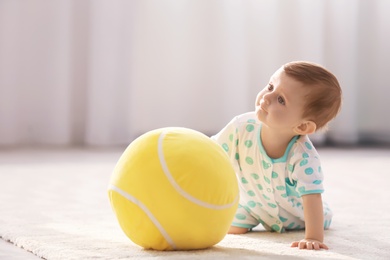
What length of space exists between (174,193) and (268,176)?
0.32 meters

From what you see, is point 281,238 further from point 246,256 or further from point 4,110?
point 4,110

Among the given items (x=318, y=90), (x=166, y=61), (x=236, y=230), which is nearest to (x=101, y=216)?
(x=236, y=230)

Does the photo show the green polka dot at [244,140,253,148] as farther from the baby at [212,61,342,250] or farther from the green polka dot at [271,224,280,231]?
the green polka dot at [271,224,280,231]

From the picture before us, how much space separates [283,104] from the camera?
4.65 ft

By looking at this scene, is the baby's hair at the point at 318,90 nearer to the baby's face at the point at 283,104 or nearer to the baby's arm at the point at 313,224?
the baby's face at the point at 283,104

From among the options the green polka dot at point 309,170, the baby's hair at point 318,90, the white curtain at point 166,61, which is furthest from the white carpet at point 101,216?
the white curtain at point 166,61

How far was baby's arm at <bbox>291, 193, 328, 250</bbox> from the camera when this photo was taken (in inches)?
53.6

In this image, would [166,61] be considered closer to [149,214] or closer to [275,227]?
[275,227]

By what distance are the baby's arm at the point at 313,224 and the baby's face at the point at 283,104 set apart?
0.15m

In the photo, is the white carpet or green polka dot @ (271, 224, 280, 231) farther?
green polka dot @ (271, 224, 280, 231)

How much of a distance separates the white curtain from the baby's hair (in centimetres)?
184

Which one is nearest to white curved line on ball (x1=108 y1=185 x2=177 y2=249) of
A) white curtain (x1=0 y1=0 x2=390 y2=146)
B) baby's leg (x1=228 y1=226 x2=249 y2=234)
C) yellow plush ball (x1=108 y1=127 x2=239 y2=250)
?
yellow plush ball (x1=108 y1=127 x2=239 y2=250)

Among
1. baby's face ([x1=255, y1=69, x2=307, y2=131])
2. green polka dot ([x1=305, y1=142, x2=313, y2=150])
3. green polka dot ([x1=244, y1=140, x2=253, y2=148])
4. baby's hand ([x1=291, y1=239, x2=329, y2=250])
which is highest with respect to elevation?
baby's face ([x1=255, y1=69, x2=307, y2=131])

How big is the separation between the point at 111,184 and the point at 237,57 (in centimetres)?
212
